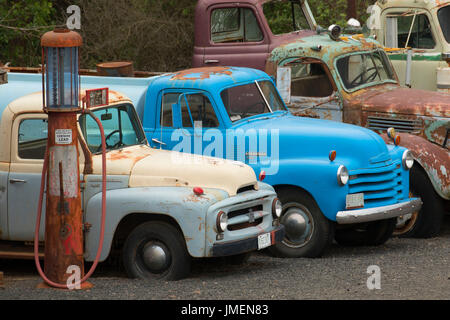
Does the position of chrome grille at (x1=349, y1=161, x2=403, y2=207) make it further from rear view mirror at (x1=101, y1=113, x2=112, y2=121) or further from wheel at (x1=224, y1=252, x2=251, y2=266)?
rear view mirror at (x1=101, y1=113, x2=112, y2=121)

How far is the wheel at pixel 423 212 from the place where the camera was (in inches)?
395

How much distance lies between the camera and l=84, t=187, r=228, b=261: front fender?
762cm

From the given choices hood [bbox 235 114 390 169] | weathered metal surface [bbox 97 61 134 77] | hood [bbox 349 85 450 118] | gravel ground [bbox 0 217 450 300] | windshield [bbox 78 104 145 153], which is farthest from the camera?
weathered metal surface [bbox 97 61 134 77]

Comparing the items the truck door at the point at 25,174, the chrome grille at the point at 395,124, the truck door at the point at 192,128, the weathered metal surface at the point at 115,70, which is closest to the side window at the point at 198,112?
the truck door at the point at 192,128

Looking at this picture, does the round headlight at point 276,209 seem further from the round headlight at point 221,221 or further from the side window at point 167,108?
the side window at point 167,108

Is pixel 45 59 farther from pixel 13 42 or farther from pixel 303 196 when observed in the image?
pixel 13 42

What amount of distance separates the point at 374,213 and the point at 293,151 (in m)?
1.01

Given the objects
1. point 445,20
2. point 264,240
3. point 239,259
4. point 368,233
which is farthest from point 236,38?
point 264,240

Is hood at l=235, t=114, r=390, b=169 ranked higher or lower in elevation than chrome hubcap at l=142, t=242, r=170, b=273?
higher

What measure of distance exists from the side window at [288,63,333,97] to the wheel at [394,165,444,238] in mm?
1555

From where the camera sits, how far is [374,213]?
8898mm

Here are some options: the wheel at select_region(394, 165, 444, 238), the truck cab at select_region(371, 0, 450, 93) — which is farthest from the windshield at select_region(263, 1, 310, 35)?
the wheel at select_region(394, 165, 444, 238)

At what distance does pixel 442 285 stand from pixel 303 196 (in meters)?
1.80

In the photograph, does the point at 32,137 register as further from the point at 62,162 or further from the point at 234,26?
the point at 234,26
